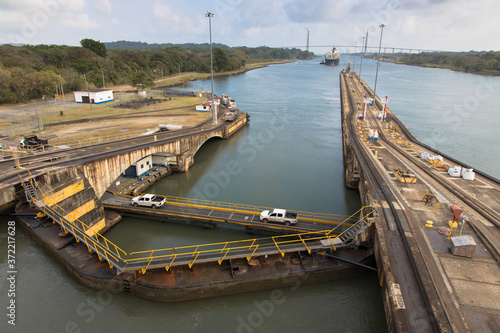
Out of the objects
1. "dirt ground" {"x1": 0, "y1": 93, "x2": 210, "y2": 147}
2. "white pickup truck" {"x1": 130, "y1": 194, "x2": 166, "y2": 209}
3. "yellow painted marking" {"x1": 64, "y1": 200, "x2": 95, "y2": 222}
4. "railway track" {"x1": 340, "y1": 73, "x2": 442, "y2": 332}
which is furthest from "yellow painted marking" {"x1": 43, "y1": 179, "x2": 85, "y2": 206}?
"railway track" {"x1": 340, "y1": 73, "x2": 442, "y2": 332}

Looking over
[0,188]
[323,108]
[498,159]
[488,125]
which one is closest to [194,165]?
[0,188]

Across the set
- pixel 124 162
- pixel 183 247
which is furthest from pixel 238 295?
pixel 124 162

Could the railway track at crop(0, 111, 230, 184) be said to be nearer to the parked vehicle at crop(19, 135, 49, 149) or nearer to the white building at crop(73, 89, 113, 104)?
the parked vehicle at crop(19, 135, 49, 149)

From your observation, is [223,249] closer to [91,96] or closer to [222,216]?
[222,216]

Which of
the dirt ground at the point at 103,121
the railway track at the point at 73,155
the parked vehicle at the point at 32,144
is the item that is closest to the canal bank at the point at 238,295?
the railway track at the point at 73,155

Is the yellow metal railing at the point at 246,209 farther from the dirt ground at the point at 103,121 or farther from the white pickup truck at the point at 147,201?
the dirt ground at the point at 103,121

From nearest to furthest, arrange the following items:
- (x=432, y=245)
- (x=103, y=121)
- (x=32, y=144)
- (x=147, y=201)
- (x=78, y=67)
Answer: (x=432, y=245), (x=147, y=201), (x=32, y=144), (x=103, y=121), (x=78, y=67)

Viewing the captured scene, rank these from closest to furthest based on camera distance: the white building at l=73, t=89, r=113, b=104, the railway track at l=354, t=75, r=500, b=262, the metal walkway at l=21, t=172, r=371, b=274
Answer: the railway track at l=354, t=75, r=500, b=262 → the metal walkway at l=21, t=172, r=371, b=274 → the white building at l=73, t=89, r=113, b=104
